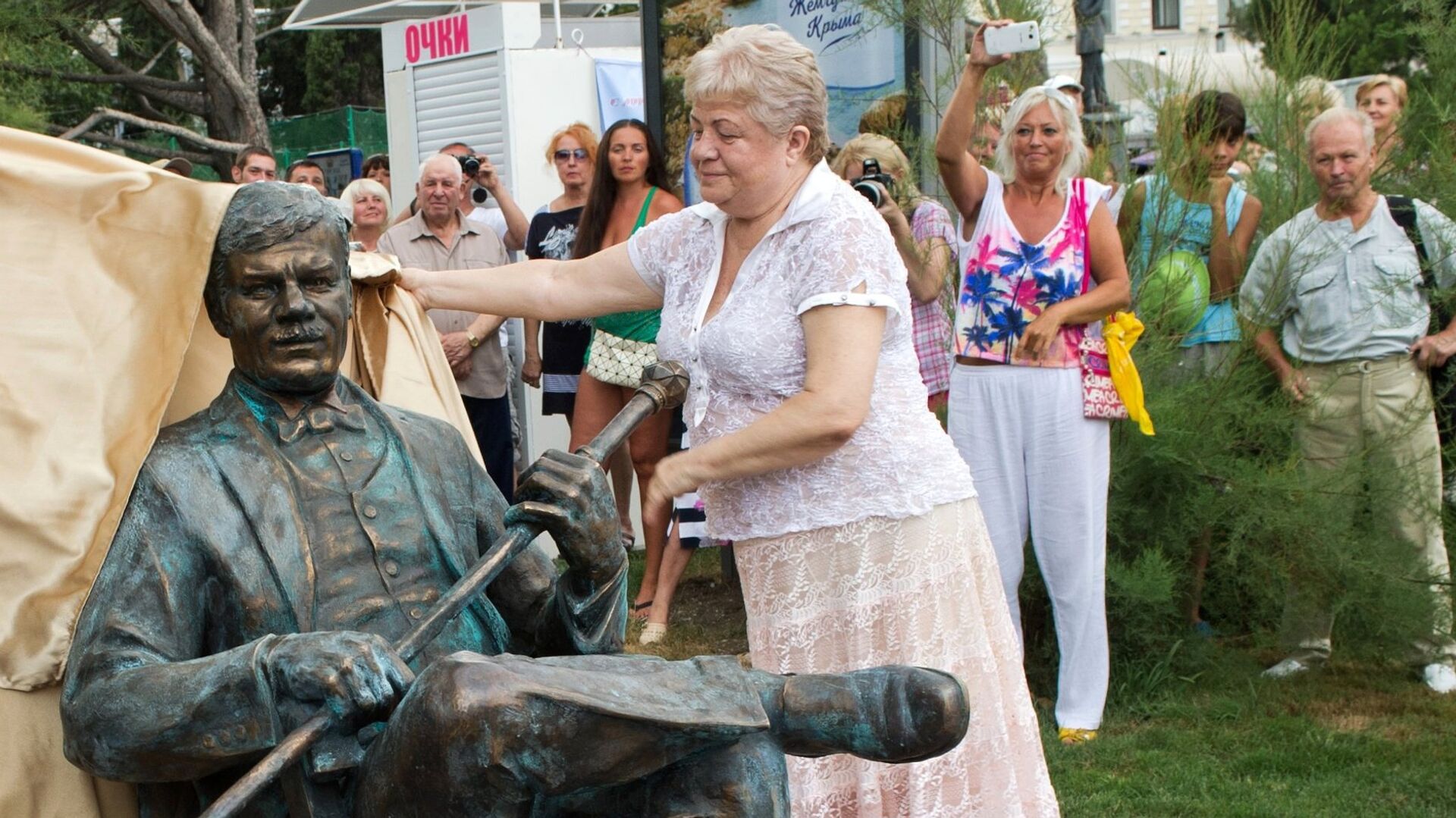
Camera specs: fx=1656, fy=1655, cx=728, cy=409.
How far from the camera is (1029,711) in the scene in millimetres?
3322

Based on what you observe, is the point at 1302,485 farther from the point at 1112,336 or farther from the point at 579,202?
the point at 579,202

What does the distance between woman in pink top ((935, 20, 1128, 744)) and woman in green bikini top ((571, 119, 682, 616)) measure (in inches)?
61.1

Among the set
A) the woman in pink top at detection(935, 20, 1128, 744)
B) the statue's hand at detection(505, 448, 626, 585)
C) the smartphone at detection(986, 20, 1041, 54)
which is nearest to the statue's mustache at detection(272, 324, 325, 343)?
the statue's hand at detection(505, 448, 626, 585)

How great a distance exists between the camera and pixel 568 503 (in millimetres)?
2244

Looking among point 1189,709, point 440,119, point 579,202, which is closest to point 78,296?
point 1189,709

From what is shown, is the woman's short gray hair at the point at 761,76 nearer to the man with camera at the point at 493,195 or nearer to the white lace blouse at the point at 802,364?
the white lace blouse at the point at 802,364

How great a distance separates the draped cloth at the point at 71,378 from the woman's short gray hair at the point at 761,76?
3.10 feet

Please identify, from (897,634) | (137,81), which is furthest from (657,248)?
(137,81)

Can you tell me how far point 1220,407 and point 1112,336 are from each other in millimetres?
755

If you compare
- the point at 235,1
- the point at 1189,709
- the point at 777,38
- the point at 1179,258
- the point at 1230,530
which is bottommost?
the point at 1189,709

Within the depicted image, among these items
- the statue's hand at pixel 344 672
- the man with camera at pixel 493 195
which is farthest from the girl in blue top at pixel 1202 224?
the statue's hand at pixel 344 672

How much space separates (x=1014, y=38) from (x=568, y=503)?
88.1 inches

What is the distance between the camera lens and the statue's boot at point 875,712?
2.04m

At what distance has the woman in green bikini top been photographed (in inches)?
236
